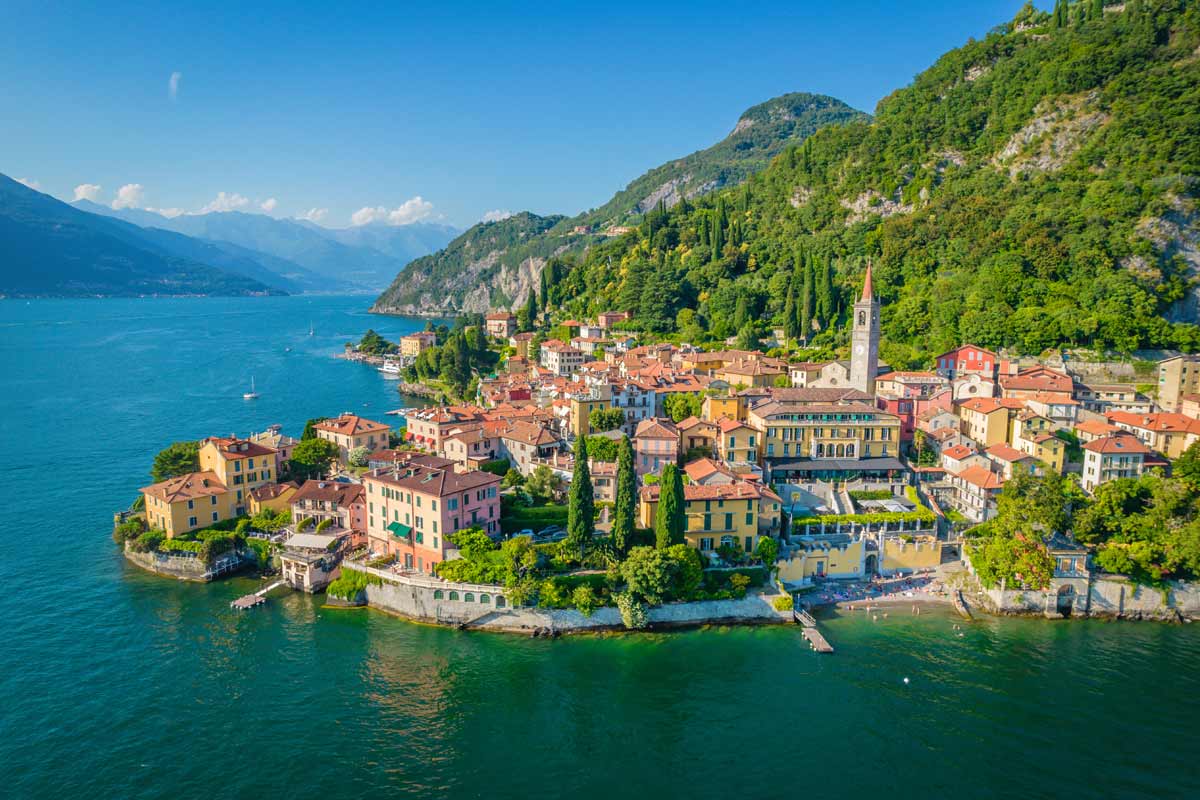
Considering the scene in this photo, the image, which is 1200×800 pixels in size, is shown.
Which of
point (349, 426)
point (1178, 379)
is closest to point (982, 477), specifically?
point (1178, 379)

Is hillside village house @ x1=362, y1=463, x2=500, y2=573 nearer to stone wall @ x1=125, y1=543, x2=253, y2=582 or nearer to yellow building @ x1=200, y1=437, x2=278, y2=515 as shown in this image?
stone wall @ x1=125, y1=543, x2=253, y2=582

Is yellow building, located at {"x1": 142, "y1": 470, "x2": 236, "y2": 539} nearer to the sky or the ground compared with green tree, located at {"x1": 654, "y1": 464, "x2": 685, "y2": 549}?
nearer to the ground

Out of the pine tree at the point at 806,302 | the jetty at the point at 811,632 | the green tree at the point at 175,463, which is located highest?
the pine tree at the point at 806,302

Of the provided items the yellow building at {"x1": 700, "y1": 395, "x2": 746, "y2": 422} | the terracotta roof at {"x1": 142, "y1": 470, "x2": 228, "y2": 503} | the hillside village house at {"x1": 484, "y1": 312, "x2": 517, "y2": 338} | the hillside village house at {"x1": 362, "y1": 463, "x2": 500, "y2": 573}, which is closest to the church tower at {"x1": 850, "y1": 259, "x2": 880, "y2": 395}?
the yellow building at {"x1": 700, "y1": 395, "x2": 746, "y2": 422}

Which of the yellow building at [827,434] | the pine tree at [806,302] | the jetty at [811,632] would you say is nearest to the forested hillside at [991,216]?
the pine tree at [806,302]

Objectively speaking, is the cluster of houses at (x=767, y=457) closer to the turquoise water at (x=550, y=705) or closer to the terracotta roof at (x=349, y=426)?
the terracotta roof at (x=349, y=426)

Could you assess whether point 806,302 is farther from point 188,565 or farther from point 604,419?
point 188,565
